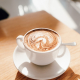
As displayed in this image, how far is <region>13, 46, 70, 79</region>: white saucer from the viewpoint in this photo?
1.56 ft

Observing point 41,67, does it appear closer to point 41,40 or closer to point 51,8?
point 41,40

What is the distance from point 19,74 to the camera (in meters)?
0.52

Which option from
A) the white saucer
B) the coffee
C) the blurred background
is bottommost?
the blurred background

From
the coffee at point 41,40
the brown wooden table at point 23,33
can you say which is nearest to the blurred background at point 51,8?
the brown wooden table at point 23,33

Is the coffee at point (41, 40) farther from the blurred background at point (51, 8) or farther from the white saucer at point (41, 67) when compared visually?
the blurred background at point (51, 8)

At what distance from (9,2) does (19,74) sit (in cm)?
235

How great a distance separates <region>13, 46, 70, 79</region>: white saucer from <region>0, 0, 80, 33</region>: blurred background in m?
1.39

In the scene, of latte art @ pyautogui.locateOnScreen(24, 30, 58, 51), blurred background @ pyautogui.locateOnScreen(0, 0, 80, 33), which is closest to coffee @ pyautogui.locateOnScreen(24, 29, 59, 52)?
latte art @ pyautogui.locateOnScreen(24, 30, 58, 51)

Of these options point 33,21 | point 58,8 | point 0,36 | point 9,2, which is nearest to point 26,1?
point 9,2

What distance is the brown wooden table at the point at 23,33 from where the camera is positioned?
516 mm

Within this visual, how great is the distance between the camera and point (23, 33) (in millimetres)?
779

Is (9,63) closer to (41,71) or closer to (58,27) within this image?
(41,71)

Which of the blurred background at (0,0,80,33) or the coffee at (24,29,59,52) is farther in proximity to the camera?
the blurred background at (0,0,80,33)

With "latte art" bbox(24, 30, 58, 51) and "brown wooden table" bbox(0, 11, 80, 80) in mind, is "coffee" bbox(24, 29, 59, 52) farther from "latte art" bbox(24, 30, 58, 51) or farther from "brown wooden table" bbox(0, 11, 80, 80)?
"brown wooden table" bbox(0, 11, 80, 80)
